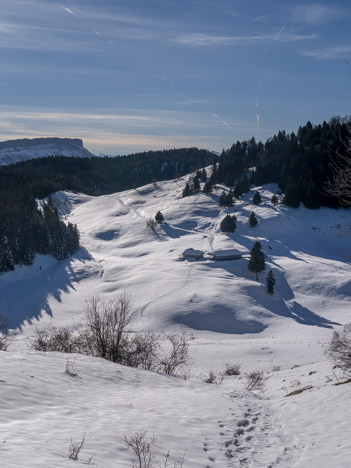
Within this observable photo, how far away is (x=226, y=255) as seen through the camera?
224 feet

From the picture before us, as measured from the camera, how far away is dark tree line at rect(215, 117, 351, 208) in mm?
92812

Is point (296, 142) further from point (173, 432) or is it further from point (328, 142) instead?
point (173, 432)

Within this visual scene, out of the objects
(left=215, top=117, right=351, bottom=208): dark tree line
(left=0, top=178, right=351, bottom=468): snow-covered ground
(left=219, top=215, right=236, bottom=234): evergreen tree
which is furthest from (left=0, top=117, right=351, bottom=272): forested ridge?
(left=219, top=215, right=236, bottom=234): evergreen tree

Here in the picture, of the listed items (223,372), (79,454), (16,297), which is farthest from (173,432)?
(16,297)

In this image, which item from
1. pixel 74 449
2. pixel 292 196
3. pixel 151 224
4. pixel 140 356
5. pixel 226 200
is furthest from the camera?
pixel 226 200

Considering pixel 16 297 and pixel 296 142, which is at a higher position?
pixel 296 142

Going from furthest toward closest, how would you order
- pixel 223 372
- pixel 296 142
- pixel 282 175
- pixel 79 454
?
1. pixel 296 142
2. pixel 282 175
3. pixel 223 372
4. pixel 79 454

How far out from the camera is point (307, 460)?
809cm

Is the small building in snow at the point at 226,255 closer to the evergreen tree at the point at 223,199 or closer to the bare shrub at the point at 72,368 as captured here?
the evergreen tree at the point at 223,199

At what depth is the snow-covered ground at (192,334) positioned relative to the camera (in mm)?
8531

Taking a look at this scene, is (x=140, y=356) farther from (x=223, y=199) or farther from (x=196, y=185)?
(x=196, y=185)

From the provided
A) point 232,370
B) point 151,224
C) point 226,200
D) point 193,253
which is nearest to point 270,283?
point 193,253

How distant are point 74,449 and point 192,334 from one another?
130 feet

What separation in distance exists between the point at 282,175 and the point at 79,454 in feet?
332
